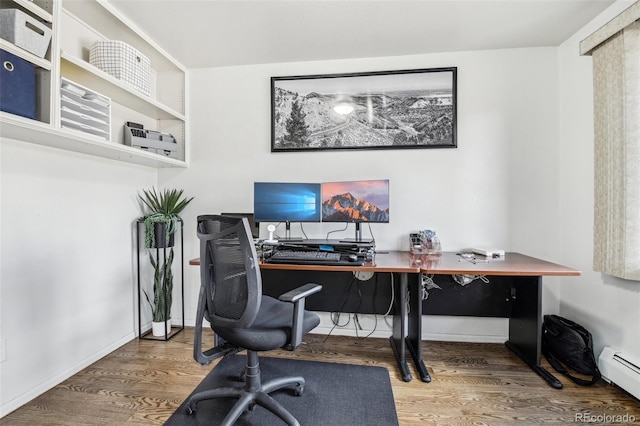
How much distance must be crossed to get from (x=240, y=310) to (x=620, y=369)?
231 centimetres

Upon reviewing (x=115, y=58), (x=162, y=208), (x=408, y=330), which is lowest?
(x=408, y=330)

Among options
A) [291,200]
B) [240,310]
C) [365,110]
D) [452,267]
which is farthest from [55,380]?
[365,110]

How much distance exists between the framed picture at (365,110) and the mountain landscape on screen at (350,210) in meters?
0.58

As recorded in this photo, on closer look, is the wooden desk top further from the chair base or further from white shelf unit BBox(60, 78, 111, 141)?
white shelf unit BBox(60, 78, 111, 141)

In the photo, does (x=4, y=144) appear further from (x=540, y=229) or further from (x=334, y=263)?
(x=540, y=229)

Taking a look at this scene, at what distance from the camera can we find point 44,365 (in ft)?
5.68

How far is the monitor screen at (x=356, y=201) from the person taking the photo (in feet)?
6.98

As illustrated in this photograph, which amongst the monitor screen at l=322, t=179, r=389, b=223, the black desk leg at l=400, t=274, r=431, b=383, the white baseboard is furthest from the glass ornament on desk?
the white baseboard

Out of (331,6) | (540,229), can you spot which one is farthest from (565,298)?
(331,6)

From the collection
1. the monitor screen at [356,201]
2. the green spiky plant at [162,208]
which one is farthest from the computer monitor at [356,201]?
the green spiky plant at [162,208]

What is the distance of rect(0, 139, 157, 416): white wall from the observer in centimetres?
157

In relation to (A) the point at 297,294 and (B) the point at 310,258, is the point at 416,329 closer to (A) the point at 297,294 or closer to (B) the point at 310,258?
(B) the point at 310,258

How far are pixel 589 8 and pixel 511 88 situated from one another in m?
0.61

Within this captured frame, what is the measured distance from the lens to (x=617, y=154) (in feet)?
5.65
